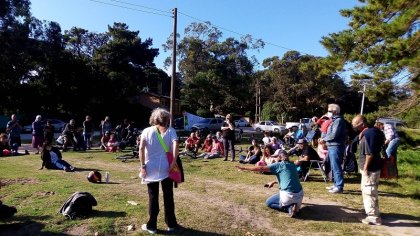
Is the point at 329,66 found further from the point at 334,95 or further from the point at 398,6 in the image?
the point at 334,95

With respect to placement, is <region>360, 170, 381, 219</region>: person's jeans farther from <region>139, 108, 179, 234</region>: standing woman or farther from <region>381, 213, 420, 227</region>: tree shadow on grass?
<region>139, 108, 179, 234</region>: standing woman

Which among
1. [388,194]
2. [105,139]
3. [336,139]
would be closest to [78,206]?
[336,139]

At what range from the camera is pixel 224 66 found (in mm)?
50062

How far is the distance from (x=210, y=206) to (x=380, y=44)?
26.3 ft

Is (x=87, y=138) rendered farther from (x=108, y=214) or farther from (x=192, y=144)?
(x=108, y=214)

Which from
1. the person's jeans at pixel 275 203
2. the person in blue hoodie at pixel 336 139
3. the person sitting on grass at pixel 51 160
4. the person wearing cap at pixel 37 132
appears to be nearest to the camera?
the person's jeans at pixel 275 203

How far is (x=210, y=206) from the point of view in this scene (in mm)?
7043

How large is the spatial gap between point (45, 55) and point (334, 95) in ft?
116

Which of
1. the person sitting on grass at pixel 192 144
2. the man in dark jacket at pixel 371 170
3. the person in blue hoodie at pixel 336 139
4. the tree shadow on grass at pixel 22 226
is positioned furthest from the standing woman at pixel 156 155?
the person sitting on grass at pixel 192 144

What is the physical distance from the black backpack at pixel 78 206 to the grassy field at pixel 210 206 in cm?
11

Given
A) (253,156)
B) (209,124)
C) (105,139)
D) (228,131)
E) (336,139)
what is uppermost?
(209,124)

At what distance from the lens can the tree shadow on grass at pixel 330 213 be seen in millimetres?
6336

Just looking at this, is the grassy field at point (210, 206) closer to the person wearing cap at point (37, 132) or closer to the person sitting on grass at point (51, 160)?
the person sitting on grass at point (51, 160)

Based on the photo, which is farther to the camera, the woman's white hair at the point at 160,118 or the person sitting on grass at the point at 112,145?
the person sitting on grass at the point at 112,145
